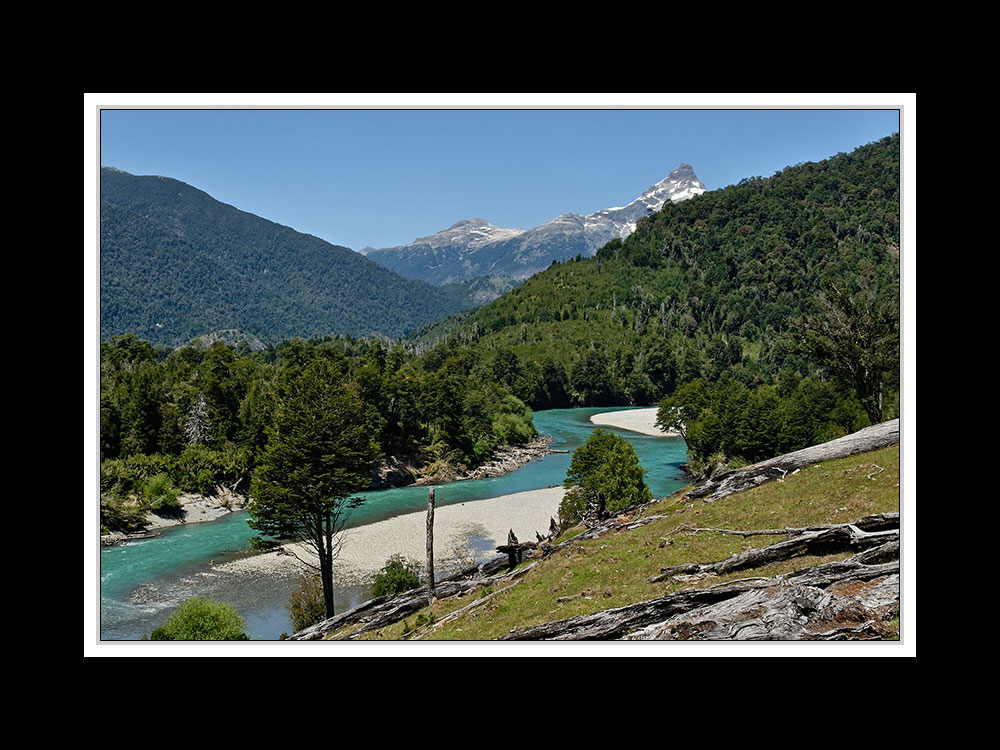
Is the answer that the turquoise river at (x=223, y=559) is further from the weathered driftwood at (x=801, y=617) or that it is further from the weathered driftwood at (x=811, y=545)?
the weathered driftwood at (x=811, y=545)

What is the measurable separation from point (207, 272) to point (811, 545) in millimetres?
102604

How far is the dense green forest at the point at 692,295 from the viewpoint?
86312 millimetres

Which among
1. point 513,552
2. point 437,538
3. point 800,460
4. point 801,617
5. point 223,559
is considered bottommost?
point 223,559

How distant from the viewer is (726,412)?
140 feet

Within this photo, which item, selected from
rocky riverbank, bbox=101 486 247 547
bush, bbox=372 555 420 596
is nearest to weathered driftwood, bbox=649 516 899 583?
bush, bbox=372 555 420 596

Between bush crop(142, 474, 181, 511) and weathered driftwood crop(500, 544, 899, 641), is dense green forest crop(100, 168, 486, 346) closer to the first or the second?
bush crop(142, 474, 181, 511)

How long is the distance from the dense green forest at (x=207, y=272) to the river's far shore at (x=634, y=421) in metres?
32.4

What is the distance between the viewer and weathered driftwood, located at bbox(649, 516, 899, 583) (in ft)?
33.0

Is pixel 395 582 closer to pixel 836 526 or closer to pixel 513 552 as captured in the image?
pixel 513 552

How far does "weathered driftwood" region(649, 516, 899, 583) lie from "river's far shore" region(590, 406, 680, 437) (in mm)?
50355

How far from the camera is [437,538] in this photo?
31859mm

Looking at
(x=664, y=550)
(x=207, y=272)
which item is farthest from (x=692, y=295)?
(x=664, y=550)
